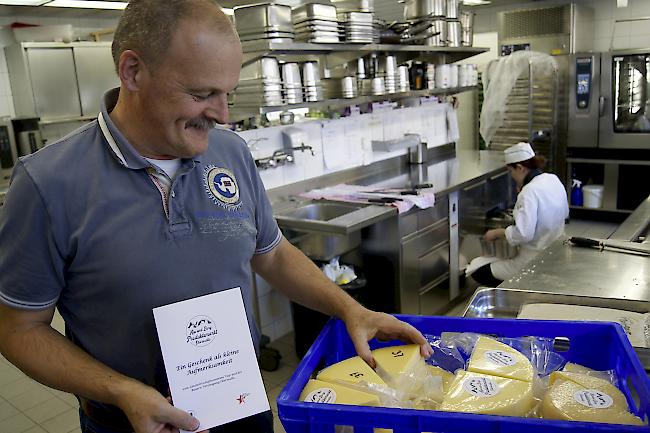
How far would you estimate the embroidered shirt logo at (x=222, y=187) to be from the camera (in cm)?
131

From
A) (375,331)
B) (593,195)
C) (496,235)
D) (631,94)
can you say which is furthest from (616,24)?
(375,331)

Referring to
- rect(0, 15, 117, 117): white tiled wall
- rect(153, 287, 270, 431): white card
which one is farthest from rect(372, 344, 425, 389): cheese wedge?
rect(0, 15, 117, 117): white tiled wall

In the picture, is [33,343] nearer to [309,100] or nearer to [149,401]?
[149,401]

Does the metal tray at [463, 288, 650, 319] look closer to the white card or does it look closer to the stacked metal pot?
the white card

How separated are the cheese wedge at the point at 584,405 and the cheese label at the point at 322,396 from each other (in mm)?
324

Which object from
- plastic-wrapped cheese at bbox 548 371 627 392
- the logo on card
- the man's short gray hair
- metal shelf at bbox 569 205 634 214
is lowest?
metal shelf at bbox 569 205 634 214

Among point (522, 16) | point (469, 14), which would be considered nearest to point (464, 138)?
point (522, 16)

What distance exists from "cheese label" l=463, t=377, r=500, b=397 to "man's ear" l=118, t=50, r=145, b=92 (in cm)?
83

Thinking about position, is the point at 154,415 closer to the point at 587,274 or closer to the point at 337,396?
the point at 337,396

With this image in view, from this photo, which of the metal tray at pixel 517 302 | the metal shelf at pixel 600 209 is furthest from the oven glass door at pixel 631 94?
the metal tray at pixel 517 302

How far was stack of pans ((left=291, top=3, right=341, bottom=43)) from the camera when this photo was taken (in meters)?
3.46

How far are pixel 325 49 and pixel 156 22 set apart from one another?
263 centimetres

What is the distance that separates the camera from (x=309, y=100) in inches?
141

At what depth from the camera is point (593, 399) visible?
87 centimetres
